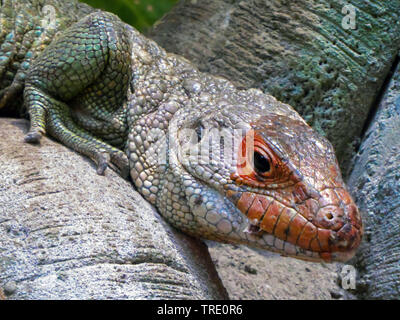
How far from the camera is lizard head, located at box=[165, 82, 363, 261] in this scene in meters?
2.48

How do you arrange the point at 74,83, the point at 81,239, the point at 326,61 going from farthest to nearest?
the point at 326,61, the point at 74,83, the point at 81,239

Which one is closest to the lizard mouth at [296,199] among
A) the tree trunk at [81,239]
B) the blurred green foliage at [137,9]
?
the tree trunk at [81,239]

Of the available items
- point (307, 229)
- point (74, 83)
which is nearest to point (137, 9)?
point (74, 83)

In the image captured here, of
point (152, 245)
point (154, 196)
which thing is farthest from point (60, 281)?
point (154, 196)

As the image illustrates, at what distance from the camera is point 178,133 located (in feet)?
10.2

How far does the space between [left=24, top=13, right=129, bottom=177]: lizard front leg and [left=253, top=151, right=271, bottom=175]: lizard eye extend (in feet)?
3.03

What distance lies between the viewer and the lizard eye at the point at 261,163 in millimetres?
2663

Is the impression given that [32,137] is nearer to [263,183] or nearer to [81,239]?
[81,239]

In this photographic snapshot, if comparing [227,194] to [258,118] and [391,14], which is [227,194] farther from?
[391,14]

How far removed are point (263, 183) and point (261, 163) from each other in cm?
11

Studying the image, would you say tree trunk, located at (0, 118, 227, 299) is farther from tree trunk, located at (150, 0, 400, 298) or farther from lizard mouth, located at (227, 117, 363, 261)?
tree trunk, located at (150, 0, 400, 298)

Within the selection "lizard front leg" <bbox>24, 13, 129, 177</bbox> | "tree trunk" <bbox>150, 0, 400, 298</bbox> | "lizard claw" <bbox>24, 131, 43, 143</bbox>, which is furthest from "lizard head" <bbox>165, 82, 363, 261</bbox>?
"tree trunk" <bbox>150, 0, 400, 298</bbox>

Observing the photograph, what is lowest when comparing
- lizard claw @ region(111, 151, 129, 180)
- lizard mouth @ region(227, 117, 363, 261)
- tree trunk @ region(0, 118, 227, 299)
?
tree trunk @ region(0, 118, 227, 299)

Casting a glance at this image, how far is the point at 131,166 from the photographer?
10.6ft
